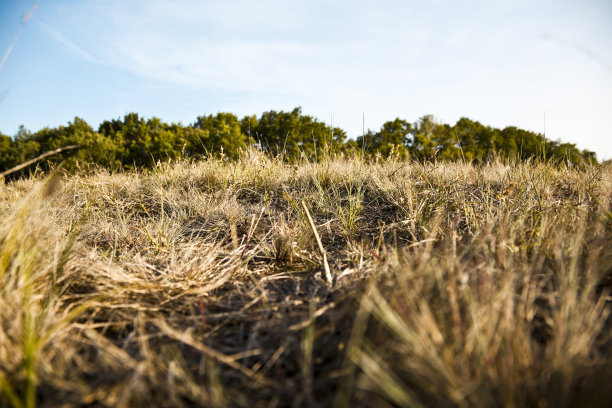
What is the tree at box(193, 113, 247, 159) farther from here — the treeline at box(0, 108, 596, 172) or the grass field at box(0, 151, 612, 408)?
the grass field at box(0, 151, 612, 408)

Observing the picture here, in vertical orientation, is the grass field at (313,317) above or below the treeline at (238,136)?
below

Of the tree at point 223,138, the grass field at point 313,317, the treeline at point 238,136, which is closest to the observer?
the grass field at point 313,317

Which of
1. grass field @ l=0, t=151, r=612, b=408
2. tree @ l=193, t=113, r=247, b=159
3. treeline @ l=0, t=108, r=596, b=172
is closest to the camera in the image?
grass field @ l=0, t=151, r=612, b=408

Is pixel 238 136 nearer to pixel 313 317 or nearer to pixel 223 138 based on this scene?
pixel 223 138

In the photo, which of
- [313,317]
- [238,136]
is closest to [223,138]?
[238,136]

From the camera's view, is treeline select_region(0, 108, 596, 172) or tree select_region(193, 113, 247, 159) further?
treeline select_region(0, 108, 596, 172)

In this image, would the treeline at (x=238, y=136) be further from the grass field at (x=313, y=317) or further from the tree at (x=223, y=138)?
the grass field at (x=313, y=317)

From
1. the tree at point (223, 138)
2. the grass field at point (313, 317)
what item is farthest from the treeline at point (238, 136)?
the grass field at point (313, 317)

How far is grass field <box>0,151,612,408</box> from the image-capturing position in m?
0.72

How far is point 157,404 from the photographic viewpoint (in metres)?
0.77

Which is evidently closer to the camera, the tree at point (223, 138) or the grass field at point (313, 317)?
the grass field at point (313, 317)

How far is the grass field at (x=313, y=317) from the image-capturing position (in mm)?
716

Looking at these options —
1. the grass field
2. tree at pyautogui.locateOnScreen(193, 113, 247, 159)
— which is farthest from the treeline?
the grass field

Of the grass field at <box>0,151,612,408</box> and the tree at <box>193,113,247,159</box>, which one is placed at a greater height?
the tree at <box>193,113,247,159</box>
